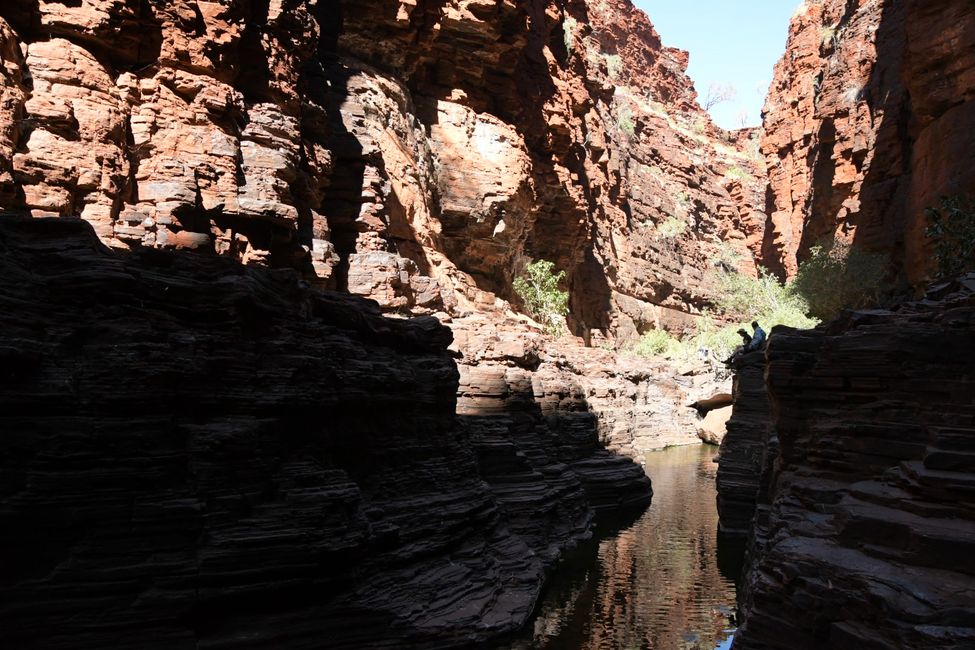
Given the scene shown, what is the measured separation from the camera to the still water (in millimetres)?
12297

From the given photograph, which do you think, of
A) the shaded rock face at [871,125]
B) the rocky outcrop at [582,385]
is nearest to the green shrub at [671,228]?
the shaded rock face at [871,125]

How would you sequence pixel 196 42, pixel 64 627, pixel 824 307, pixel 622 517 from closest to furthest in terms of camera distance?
pixel 64 627, pixel 196 42, pixel 622 517, pixel 824 307

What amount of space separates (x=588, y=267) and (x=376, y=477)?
43.9 meters

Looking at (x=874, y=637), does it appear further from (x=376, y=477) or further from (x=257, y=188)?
(x=257, y=188)

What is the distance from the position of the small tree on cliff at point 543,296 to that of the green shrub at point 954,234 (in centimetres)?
2320

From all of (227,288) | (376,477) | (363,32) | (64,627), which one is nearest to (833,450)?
(376,477)

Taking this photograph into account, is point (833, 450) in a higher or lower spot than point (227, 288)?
lower

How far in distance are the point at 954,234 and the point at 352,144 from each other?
2339cm

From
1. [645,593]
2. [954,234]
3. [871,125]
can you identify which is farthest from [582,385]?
[871,125]

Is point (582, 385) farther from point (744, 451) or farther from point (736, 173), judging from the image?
point (736, 173)

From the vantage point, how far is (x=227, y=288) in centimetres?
1112

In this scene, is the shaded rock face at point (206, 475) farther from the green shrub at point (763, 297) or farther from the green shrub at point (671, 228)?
the green shrub at point (671, 228)

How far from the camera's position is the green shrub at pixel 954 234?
21.7 meters

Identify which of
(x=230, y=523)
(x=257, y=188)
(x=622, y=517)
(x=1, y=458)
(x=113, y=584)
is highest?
(x=257, y=188)
